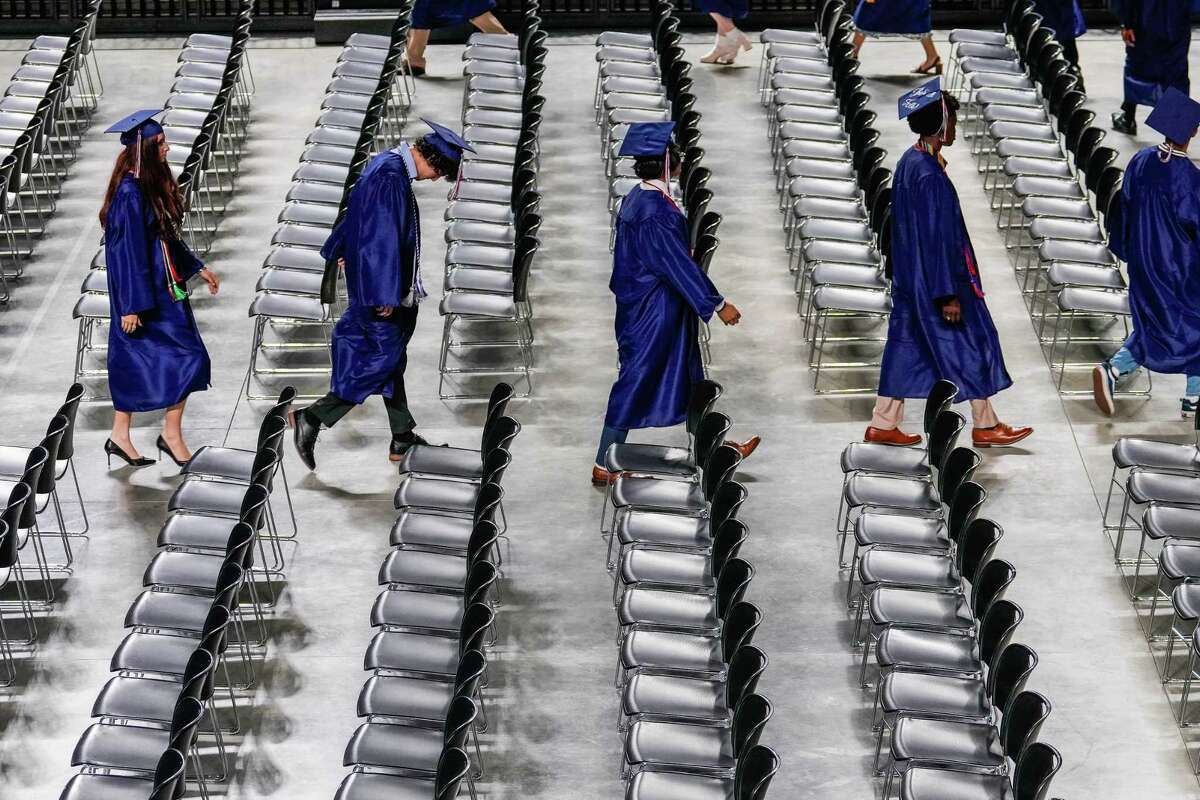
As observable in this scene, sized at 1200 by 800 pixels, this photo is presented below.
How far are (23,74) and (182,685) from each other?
750 centimetres

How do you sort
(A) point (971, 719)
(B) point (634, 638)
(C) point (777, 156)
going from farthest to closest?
(C) point (777, 156) < (B) point (634, 638) < (A) point (971, 719)

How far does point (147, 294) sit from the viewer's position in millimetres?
8656

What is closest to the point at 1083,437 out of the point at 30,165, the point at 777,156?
the point at 777,156

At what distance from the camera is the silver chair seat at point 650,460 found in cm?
829

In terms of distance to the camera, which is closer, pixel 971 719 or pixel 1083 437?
pixel 971 719

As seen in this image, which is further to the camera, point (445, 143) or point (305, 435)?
point (305, 435)

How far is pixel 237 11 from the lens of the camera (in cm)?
1473

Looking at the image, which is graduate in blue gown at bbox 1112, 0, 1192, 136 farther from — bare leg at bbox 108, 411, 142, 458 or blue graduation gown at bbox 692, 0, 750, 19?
bare leg at bbox 108, 411, 142, 458

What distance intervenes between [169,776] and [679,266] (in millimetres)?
3619

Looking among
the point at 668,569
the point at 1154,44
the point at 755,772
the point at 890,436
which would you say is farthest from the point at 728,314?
the point at 1154,44

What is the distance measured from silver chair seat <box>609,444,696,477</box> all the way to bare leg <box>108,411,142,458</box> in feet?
8.35

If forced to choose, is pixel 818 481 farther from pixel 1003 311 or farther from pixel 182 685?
pixel 182 685

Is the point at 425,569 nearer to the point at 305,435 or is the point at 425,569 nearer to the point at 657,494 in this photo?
the point at 657,494

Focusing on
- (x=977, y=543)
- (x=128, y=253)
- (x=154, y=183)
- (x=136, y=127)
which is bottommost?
(x=977, y=543)
